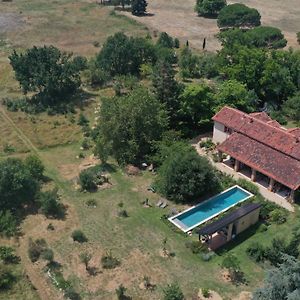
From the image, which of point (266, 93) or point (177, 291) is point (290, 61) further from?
point (177, 291)

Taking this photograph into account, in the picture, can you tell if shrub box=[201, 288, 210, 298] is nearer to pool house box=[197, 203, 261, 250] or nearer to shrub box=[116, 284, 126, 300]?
pool house box=[197, 203, 261, 250]

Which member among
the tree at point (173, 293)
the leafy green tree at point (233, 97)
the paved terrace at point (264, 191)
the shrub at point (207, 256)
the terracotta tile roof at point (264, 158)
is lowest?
the shrub at point (207, 256)

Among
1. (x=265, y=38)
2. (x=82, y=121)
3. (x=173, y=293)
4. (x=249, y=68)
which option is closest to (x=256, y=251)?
(x=173, y=293)

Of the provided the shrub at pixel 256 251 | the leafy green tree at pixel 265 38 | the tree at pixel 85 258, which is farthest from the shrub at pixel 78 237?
the leafy green tree at pixel 265 38

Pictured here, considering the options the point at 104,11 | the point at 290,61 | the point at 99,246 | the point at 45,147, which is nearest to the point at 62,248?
the point at 99,246

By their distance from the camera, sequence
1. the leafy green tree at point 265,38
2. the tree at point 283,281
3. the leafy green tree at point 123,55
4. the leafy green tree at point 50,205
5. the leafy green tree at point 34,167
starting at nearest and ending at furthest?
the tree at point 283,281, the leafy green tree at point 50,205, the leafy green tree at point 34,167, the leafy green tree at point 123,55, the leafy green tree at point 265,38

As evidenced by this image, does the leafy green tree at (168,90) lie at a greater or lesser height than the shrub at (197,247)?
greater

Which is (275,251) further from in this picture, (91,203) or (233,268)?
(91,203)

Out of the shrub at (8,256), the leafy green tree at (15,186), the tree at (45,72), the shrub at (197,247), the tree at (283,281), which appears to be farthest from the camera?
the tree at (45,72)

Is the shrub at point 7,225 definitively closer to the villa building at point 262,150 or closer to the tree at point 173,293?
the tree at point 173,293
